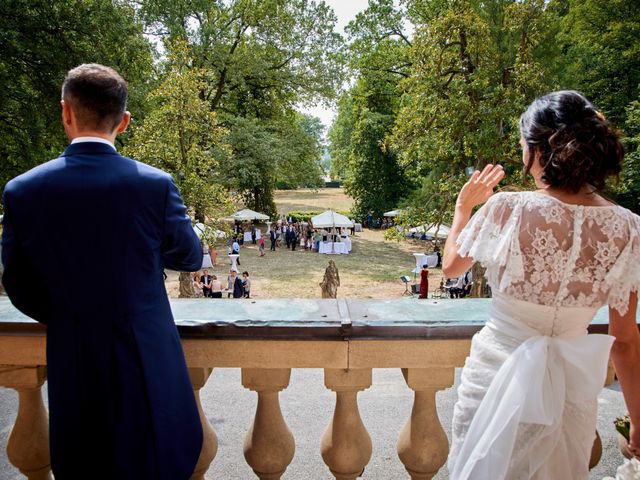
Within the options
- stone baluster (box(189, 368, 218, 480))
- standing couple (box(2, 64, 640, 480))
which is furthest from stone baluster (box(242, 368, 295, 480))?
standing couple (box(2, 64, 640, 480))

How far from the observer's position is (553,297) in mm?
1603

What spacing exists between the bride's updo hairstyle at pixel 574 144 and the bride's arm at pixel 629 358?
1.45 ft

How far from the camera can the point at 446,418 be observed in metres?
4.11

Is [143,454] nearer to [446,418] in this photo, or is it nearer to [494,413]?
[494,413]

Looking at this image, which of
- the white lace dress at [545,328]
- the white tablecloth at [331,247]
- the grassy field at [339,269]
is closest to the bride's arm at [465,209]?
the white lace dress at [545,328]

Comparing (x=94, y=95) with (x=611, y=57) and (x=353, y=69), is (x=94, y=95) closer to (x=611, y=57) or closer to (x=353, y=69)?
(x=611, y=57)

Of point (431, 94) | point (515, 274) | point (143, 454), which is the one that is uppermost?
point (431, 94)

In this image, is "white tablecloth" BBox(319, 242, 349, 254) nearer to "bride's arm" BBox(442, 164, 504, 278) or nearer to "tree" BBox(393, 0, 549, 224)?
"tree" BBox(393, 0, 549, 224)

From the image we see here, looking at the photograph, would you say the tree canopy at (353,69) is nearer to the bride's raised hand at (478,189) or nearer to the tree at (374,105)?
the tree at (374,105)

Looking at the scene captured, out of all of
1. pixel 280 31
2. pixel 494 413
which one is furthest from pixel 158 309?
pixel 280 31

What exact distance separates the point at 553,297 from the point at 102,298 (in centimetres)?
136

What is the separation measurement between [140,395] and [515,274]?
121cm

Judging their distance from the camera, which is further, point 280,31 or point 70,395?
point 280,31

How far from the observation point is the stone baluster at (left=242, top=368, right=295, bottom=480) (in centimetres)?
191
